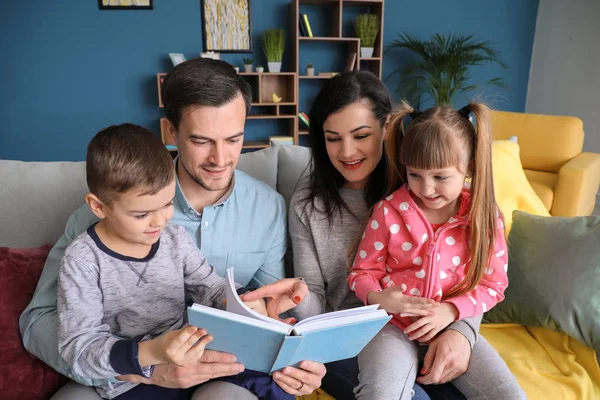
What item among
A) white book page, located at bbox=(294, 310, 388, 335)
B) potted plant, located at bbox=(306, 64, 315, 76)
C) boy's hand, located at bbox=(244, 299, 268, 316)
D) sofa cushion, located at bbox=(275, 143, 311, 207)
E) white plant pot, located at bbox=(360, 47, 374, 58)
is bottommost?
boy's hand, located at bbox=(244, 299, 268, 316)

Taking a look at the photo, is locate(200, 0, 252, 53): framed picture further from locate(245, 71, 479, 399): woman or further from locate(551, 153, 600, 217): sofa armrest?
locate(245, 71, 479, 399): woman

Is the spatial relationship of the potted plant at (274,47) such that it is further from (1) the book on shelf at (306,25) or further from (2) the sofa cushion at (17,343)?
(2) the sofa cushion at (17,343)

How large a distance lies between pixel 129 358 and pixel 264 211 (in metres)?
0.66

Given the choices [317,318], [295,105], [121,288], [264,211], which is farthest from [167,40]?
[317,318]

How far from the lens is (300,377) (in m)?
1.09

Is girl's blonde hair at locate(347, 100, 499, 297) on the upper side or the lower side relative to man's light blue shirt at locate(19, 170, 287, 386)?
upper

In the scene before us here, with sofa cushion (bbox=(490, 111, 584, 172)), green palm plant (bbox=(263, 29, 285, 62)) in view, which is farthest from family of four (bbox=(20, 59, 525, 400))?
green palm plant (bbox=(263, 29, 285, 62))

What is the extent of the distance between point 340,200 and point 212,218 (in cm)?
41

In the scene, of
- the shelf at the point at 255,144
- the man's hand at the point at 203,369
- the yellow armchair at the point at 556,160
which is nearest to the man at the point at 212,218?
the man's hand at the point at 203,369

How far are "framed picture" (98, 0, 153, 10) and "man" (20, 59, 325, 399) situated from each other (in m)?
3.38

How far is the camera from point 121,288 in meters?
1.13

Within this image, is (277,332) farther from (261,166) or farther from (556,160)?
(556,160)

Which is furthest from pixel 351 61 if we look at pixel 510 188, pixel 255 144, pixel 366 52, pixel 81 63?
pixel 510 188

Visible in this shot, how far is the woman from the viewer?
4.30ft
